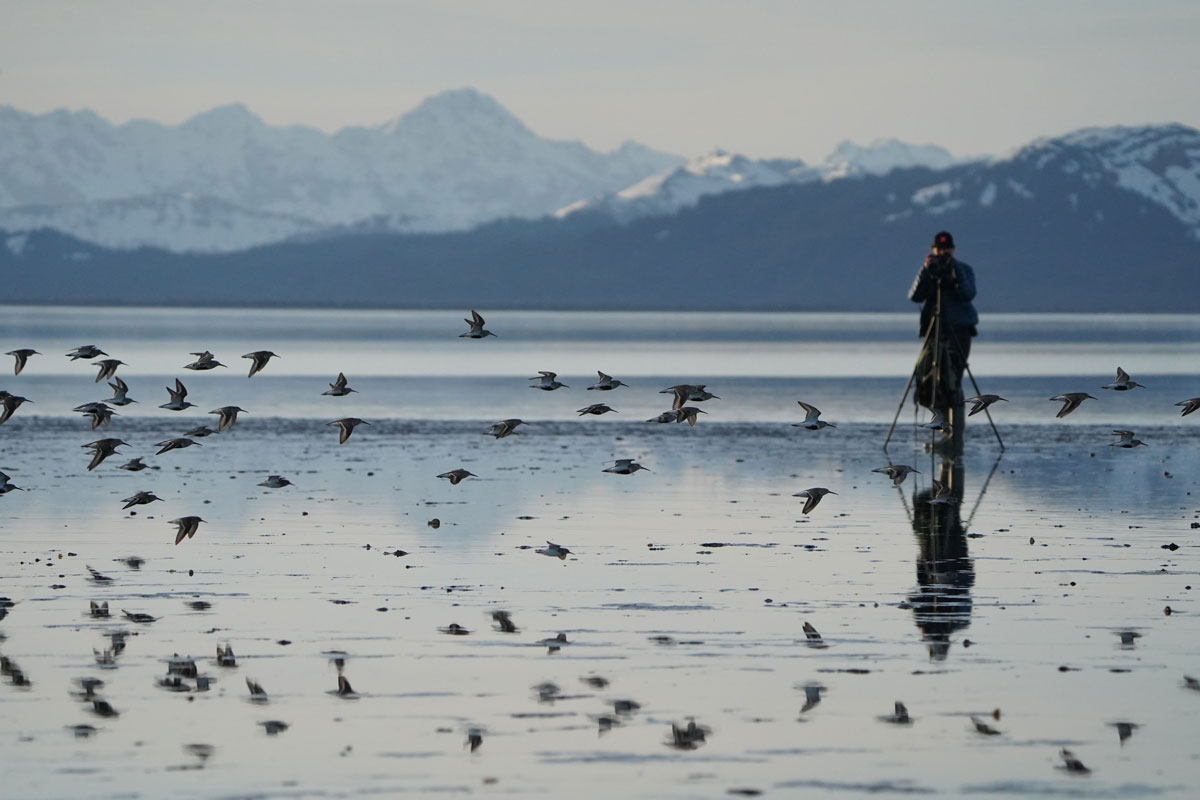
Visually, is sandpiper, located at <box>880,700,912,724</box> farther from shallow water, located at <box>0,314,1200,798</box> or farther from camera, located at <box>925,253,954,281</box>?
camera, located at <box>925,253,954,281</box>

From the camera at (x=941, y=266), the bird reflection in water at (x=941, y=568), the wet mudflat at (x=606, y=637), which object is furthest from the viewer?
the camera at (x=941, y=266)

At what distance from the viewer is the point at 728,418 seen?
41844 millimetres

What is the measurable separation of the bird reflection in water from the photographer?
4217 millimetres

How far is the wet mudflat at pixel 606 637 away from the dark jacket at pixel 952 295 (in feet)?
14.2

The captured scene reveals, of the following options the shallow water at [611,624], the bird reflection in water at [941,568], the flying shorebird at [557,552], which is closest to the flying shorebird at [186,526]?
the shallow water at [611,624]

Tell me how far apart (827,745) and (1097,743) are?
1.58 meters

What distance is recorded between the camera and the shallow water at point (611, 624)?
36.1ft

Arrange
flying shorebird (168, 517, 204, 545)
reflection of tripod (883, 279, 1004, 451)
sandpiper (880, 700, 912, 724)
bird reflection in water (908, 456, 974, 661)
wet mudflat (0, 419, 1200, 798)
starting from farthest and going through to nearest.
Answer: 1. reflection of tripod (883, 279, 1004, 451)
2. flying shorebird (168, 517, 204, 545)
3. bird reflection in water (908, 456, 974, 661)
4. sandpiper (880, 700, 912, 724)
5. wet mudflat (0, 419, 1200, 798)

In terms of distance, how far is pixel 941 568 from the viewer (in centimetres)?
1834

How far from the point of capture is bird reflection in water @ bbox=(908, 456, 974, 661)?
595 inches

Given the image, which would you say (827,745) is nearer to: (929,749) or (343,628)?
(929,749)

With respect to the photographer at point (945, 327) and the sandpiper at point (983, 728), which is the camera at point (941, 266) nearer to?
the photographer at point (945, 327)

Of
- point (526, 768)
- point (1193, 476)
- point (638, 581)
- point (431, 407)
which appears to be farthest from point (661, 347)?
point (526, 768)

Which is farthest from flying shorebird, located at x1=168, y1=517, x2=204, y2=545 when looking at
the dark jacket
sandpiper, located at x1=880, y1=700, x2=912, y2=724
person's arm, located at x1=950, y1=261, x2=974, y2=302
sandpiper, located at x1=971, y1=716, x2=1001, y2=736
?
person's arm, located at x1=950, y1=261, x2=974, y2=302
